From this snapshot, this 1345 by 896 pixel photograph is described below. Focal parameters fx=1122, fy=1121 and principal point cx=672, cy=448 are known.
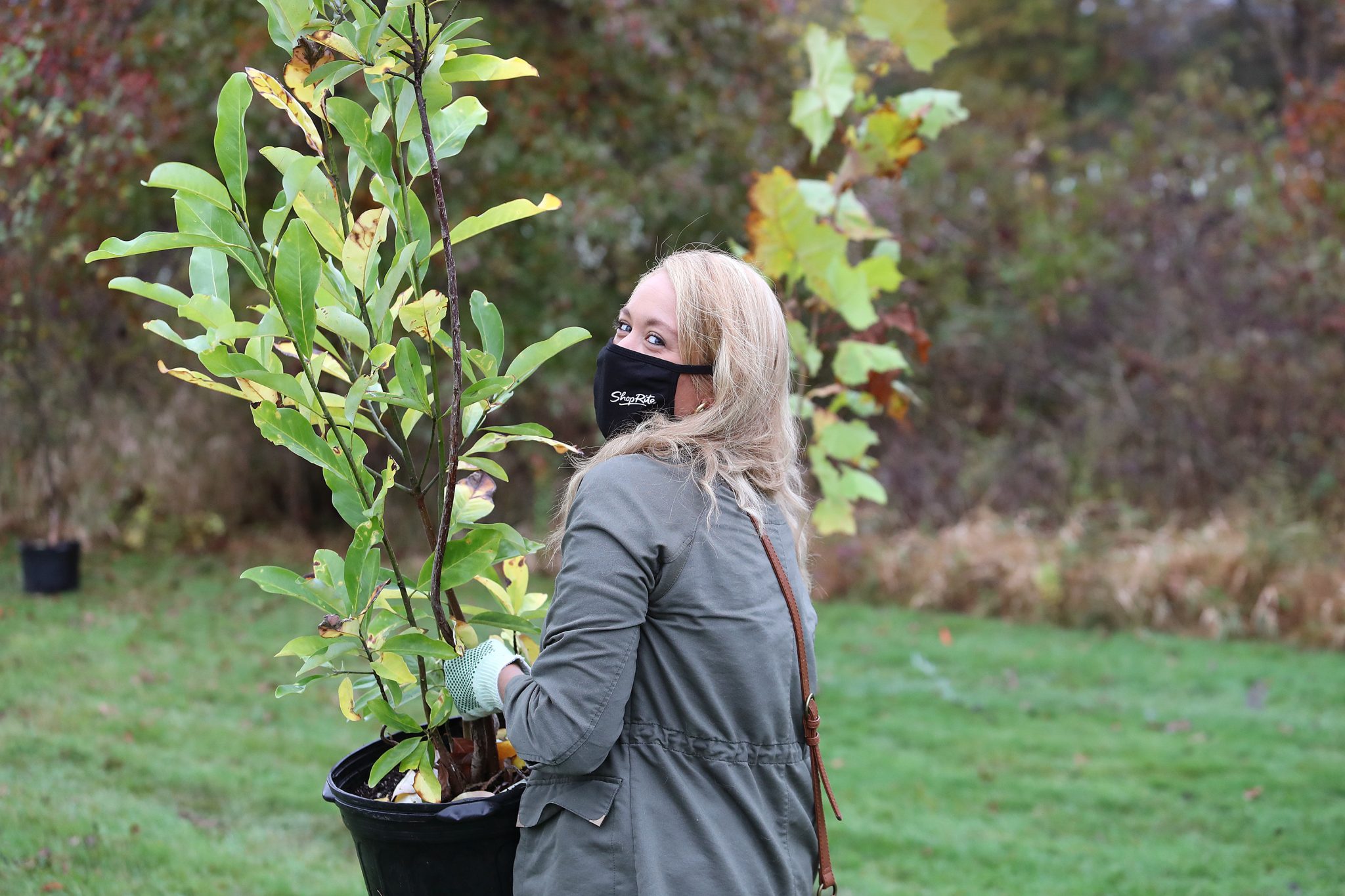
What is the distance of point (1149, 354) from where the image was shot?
9.23m

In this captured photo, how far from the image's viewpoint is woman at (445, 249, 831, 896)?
1.70 m

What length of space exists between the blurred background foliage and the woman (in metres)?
6.08

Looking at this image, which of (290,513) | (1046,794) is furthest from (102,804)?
(290,513)

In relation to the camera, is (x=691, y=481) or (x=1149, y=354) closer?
(x=691, y=481)

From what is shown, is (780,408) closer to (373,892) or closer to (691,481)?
(691,481)

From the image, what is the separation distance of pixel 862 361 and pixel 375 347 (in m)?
1.93

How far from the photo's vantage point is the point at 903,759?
507 centimetres

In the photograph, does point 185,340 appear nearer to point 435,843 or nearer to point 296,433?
point 296,433

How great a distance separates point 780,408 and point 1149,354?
26.7ft

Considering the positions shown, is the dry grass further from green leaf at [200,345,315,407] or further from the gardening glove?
green leaf at [200,345,315,407]

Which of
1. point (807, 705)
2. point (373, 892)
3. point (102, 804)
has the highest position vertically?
point (807, 705)

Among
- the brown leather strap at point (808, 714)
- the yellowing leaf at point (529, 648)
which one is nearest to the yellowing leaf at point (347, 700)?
the yellowing leaf at point (529, 648)

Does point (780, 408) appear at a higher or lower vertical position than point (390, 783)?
higher

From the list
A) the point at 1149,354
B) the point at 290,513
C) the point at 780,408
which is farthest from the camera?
the point at 290,513
